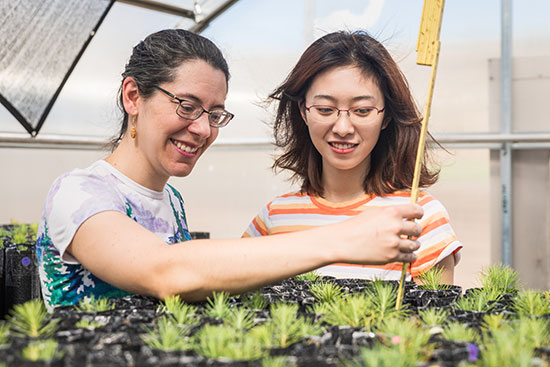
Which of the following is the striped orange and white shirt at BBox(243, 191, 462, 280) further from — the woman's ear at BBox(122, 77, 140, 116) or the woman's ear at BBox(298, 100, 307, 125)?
the woman's ear at BBox(122, 77, 140, 116)

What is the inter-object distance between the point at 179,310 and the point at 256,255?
143 millimetres

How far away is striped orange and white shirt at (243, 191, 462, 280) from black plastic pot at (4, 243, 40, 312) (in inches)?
32.8

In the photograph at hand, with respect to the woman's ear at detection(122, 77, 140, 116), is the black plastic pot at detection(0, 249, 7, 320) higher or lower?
lower

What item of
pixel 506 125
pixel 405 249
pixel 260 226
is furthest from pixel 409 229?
pixel 506 125

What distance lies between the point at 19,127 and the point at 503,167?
357 cm

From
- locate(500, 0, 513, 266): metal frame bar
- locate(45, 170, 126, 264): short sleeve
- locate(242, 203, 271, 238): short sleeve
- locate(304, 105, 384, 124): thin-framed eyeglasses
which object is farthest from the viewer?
locate(500, 0, 513, 266): metal frame bar

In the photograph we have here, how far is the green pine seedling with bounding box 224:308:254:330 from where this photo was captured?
80cm

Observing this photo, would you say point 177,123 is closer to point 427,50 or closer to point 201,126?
point 201,126

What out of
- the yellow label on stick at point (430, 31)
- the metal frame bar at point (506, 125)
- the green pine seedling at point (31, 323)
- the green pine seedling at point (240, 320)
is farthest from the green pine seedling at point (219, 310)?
the metal frame bar at point (506, 125)

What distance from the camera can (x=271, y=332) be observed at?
765mm

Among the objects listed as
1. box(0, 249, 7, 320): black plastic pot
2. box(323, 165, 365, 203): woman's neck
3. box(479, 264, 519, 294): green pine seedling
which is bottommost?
box(0, 249, 7, 320): black plastic pot

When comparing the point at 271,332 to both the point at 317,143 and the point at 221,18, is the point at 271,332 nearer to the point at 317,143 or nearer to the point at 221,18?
the point at 317,143

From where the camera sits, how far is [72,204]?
1090 millimetres

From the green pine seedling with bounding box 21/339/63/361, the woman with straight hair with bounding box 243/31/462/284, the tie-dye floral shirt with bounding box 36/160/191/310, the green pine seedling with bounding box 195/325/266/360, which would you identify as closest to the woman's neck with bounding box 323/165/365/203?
the woman with straight hair with bounding box 243/31/462/284
